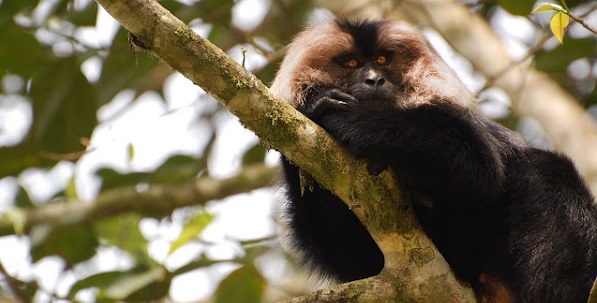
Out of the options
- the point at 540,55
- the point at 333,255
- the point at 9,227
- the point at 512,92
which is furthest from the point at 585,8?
the point at 9,227

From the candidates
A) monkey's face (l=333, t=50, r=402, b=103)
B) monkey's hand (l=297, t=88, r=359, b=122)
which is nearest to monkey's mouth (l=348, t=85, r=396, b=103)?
monkey's face (l=333, t=50, r=402, b=103)

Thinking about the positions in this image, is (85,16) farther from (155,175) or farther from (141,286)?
(141,286)

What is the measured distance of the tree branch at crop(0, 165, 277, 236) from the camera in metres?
6.58

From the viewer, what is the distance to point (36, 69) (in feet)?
22.1

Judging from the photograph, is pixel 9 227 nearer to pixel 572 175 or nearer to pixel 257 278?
pixel 257 278

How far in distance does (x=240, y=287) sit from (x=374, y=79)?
2.50 metres

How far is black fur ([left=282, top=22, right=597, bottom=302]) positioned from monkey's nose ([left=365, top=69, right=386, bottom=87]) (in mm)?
32

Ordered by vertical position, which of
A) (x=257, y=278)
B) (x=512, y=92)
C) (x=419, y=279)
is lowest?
(x=257, y=278)

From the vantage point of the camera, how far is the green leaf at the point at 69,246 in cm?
672

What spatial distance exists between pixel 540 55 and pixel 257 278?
3.13 metres

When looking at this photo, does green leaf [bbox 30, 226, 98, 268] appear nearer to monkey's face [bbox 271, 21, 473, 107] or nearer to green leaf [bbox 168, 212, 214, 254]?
green leaf [bbox 168, 212, 214, 254]

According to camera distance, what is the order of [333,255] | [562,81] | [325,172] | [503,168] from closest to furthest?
[325,172] → [503,168] → [333,255] → [562,81]

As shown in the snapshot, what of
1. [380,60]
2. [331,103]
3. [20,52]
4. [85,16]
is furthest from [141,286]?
[331,103]

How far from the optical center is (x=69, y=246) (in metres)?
6.77
